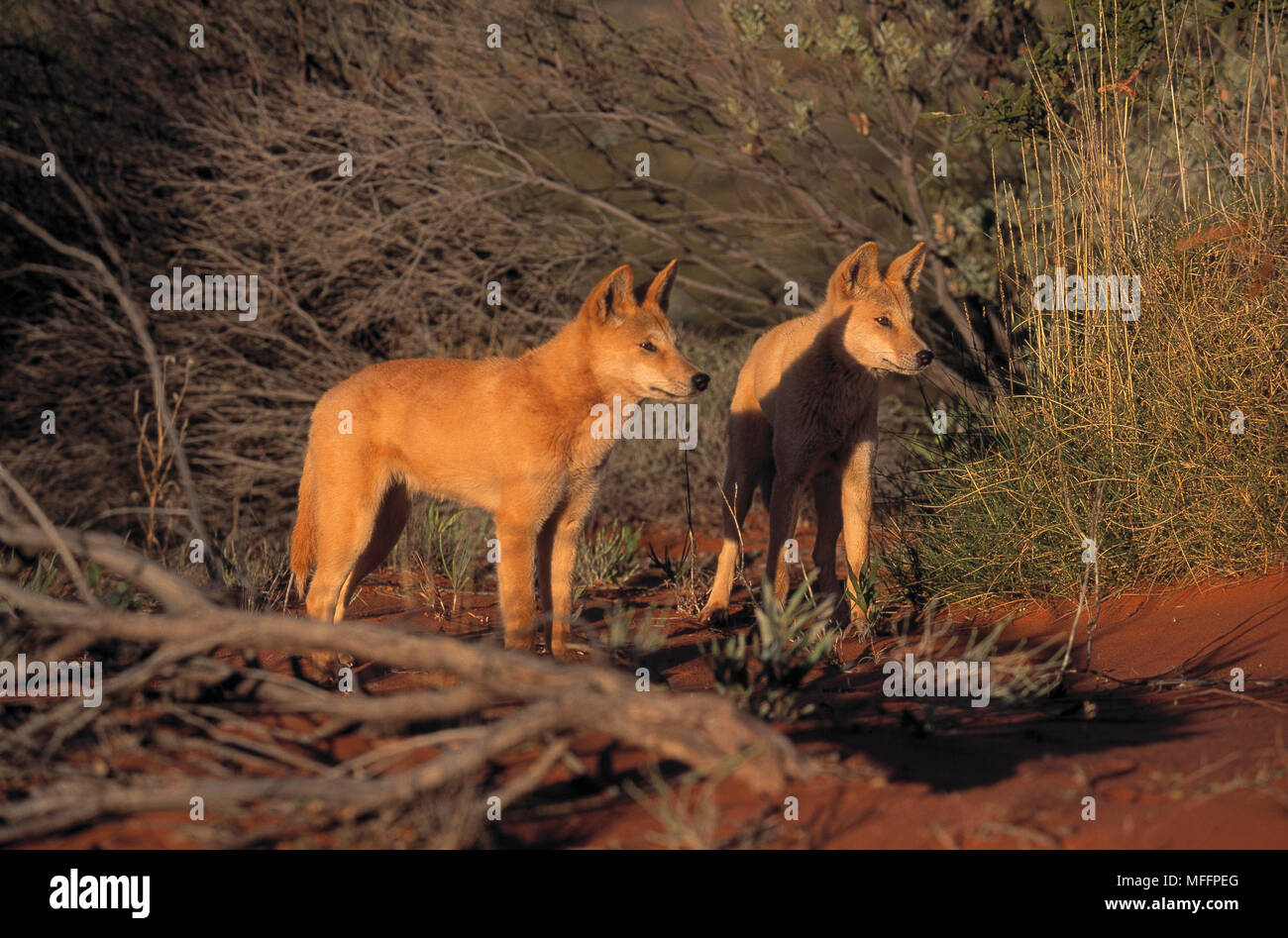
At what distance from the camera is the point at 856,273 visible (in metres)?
6.87

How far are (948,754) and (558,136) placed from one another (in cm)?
929

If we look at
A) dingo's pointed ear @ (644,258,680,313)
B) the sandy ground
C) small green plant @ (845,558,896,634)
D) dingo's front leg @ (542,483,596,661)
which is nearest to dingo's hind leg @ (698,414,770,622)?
small green plant @ (845,558,896,634)

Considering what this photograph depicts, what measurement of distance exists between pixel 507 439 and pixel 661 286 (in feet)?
4.06

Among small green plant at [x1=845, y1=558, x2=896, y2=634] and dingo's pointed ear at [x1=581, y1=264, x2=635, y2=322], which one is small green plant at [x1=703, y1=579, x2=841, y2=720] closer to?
small green plant at [x1=845, y1=558, x2=896, y2=634]

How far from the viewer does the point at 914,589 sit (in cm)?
655

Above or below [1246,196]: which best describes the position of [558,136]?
above

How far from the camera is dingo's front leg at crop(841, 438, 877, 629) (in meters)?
6.63

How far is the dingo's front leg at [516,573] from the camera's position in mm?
5410

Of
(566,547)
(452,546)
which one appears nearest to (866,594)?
(566,547)

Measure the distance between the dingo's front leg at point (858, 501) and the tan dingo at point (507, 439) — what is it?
1567mm

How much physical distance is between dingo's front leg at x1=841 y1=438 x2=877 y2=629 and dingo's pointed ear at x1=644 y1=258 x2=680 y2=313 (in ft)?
5.07

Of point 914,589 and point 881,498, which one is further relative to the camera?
point 881,498
